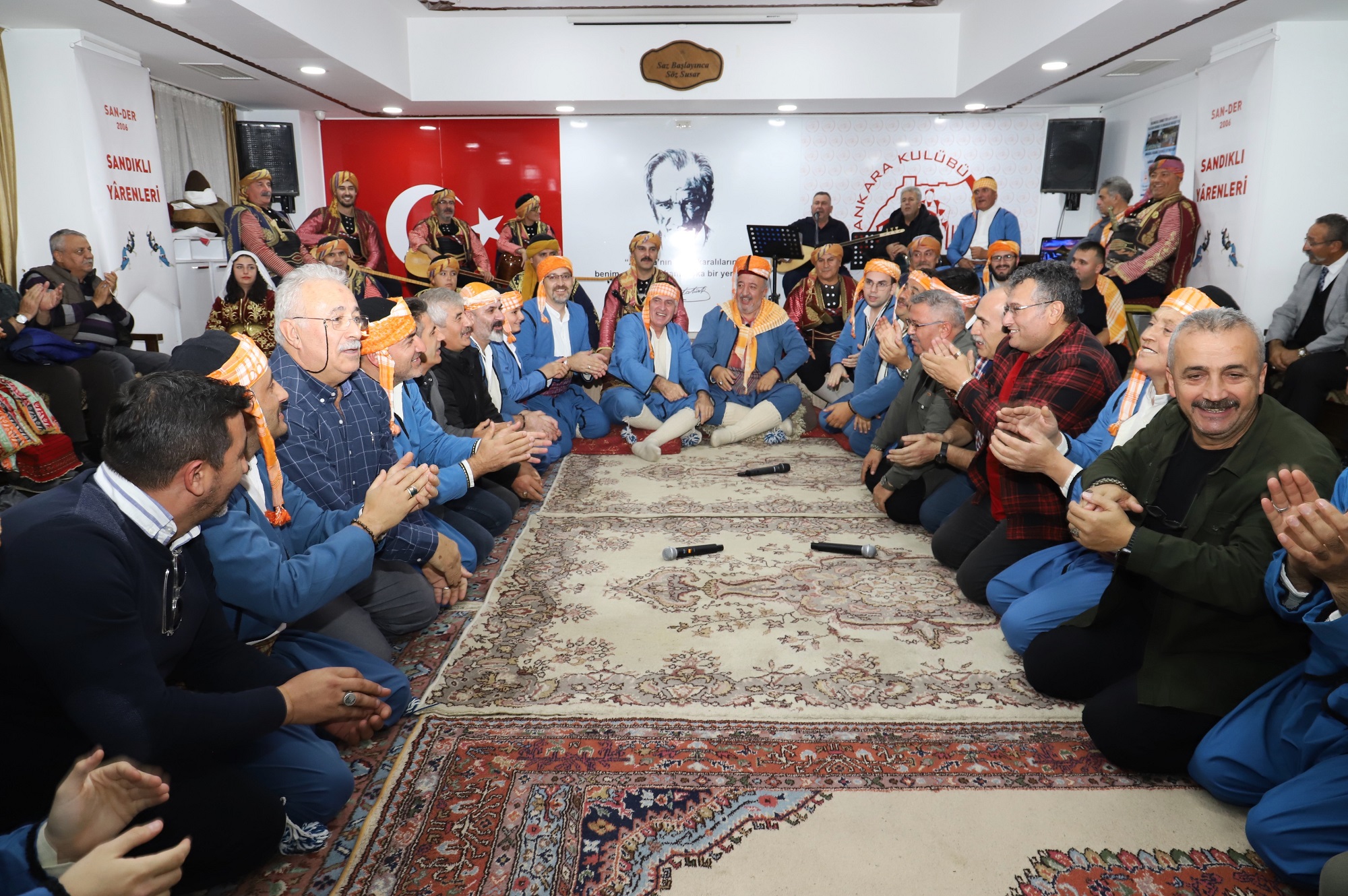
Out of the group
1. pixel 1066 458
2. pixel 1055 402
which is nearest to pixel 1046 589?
pixel 1066 458

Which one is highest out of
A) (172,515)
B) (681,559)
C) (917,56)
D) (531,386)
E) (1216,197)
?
(917,56)

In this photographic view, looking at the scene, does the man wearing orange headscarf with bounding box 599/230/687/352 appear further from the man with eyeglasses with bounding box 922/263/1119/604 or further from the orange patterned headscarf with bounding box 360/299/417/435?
the man with eyeglasses with bounding box 922/263/1119/604

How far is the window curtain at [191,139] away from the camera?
7746mm

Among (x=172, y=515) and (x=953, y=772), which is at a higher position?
(x=172, y=515)

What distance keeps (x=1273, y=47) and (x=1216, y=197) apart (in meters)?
1.07

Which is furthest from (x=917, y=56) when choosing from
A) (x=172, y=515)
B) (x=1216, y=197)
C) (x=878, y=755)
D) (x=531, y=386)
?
(x=172, y=515)

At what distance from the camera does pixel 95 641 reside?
4.74 feet

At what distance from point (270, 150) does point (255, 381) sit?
809cm

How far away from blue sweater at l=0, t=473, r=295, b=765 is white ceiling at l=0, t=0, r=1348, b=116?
16.5ft

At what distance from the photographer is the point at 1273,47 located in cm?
556

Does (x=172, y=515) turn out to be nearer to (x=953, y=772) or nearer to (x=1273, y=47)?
(x=953, y=772)

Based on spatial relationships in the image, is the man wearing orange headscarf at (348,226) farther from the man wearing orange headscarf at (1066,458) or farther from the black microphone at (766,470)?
the man wearing orange headscarf at (1066,458)

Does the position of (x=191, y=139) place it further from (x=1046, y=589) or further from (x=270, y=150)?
(x=1046, y=589)

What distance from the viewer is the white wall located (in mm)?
9188
